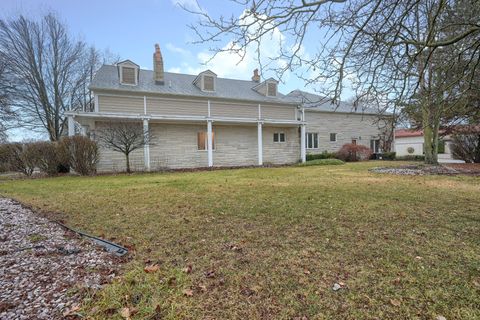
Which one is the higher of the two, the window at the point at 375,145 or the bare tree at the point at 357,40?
the bare tree at the point at 357,40

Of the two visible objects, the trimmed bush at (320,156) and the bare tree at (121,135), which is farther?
the trimmed bush at (320,156)

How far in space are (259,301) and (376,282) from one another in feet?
3.51

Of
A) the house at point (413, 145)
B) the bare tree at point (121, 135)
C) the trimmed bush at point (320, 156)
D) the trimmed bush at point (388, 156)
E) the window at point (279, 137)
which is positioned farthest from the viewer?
the house at point (413, 145)

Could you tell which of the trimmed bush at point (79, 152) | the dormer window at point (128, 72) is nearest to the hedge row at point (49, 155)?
the trimmed bush at point (79, 152)

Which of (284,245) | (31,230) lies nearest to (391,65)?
(284,245)

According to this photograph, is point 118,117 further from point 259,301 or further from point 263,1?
point 259,301

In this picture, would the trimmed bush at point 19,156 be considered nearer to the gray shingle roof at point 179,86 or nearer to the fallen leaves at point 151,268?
the gray shingle roof at point 179,86

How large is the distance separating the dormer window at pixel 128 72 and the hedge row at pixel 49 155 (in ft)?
16.5

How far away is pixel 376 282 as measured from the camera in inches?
88.5

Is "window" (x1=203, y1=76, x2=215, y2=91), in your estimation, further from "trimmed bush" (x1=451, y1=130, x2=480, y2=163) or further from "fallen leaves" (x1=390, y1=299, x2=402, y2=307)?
"fallen leaves" (x1=390, y1=299, x2=402, y2=307)

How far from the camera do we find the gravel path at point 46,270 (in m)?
1.90

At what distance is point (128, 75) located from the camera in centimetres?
1575

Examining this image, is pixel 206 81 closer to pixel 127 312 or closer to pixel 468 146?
pixel 127 312

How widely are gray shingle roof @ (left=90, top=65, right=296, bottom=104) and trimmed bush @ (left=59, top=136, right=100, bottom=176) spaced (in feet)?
11.6
